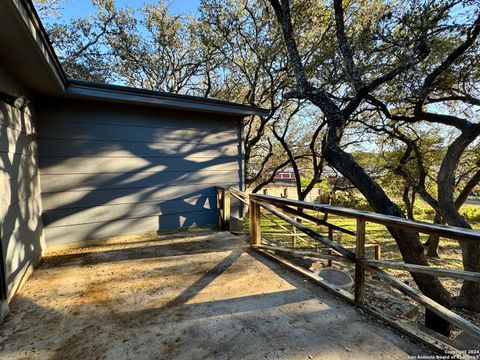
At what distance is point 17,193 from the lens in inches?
102

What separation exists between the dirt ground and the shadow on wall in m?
0.29

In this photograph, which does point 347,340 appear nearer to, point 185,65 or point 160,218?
point 160,218

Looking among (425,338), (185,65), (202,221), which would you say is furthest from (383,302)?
(185,65)

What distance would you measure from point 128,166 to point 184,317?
2885 mm

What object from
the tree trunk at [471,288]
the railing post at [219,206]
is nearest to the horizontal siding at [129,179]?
the railing post at [219,206]

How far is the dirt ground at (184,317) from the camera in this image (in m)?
1.61

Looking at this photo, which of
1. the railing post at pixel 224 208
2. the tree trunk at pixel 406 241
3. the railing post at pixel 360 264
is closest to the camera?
the railing post at pixel 360 264

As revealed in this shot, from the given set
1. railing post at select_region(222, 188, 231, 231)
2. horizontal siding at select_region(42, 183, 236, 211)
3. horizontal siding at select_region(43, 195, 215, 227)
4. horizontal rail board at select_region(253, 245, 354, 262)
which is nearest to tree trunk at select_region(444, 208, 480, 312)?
horizontal rail board at select_region(253, 245, 354, 262)

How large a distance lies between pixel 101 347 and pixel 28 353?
0.46 metres

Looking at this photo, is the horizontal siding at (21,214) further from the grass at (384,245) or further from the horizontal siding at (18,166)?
the grass at (384,245)

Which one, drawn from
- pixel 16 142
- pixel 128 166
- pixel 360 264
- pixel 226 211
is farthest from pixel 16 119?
pixel 360 264

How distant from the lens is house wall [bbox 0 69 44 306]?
223cm

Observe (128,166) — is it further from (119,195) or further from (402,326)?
(402,326)

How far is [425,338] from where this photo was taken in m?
1.61
